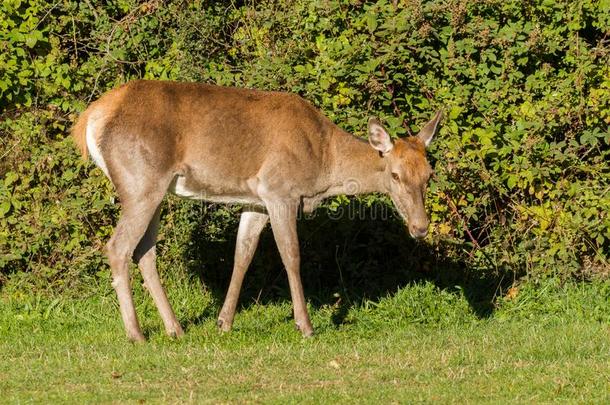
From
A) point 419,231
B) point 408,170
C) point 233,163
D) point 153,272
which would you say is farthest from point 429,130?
point 153,272

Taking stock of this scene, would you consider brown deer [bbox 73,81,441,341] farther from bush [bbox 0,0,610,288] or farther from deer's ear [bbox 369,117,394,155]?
bush [bbox 0,0,610,288]

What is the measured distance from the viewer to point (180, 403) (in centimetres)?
688

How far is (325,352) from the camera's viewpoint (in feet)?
27.8

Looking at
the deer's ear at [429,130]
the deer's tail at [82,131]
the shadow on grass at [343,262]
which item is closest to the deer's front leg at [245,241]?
the shadow on grass at [343,262]

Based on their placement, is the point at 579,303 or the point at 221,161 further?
the point at 579,303

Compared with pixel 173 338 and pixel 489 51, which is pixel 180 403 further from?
pixel 489 51

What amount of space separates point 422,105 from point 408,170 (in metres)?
1.58

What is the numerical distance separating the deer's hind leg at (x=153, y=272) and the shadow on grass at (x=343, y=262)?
5.02 ft

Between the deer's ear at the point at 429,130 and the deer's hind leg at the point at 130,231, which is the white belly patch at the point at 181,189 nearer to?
the deer's hind leg at the point at 130,231

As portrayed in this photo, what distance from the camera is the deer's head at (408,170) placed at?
31.1 ft

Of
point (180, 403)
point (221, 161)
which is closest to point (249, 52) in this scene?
point (221, 161)

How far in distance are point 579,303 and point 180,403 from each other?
4.74m

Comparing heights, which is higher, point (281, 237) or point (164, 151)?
point (164, 151)

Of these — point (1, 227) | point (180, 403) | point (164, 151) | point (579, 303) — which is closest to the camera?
point (180, 403)
